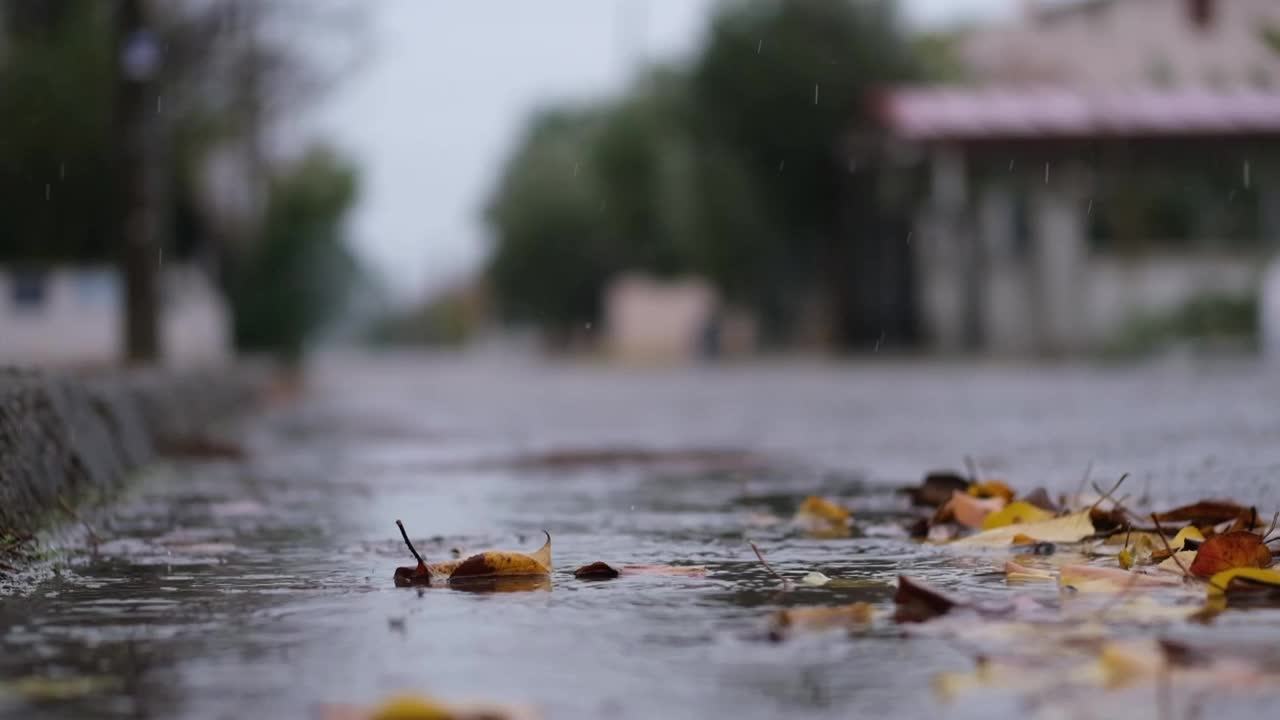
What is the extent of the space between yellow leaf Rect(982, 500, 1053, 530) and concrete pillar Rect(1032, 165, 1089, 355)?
24.4 m

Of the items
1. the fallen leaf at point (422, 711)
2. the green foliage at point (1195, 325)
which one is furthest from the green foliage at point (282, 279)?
the fallen leaf at point (422, 711)

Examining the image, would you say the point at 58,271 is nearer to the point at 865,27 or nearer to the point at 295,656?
the point at 865,27

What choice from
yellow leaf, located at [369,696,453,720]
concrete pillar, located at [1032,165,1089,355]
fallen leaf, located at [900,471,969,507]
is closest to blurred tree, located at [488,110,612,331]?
concrete pillar, located at [1032,165,1089,355]

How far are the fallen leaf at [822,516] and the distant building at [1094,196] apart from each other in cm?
2267

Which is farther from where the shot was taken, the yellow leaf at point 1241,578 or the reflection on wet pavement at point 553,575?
the yellow leaf at point 1241,578

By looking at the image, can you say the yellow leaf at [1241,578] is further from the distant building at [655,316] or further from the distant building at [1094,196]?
the distant building at [655,316]

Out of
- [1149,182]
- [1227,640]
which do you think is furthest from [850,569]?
[1149,182]

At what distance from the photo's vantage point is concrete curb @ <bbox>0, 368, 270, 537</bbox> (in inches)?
177

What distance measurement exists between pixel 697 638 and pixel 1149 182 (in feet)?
90.1

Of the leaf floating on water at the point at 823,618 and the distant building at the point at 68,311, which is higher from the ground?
the distant building at the point at 68,311

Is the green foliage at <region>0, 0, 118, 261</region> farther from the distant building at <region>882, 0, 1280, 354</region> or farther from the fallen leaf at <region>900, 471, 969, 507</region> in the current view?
the fallen leaf at <region>900, 471, 969, 507</region>

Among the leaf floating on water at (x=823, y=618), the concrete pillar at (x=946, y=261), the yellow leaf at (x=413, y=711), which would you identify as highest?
the concrete pillar at (x=946, y=261)

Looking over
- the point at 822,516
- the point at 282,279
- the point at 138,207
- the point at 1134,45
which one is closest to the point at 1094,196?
the point at 1134,45

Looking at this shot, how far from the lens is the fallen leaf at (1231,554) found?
3.46 metres
